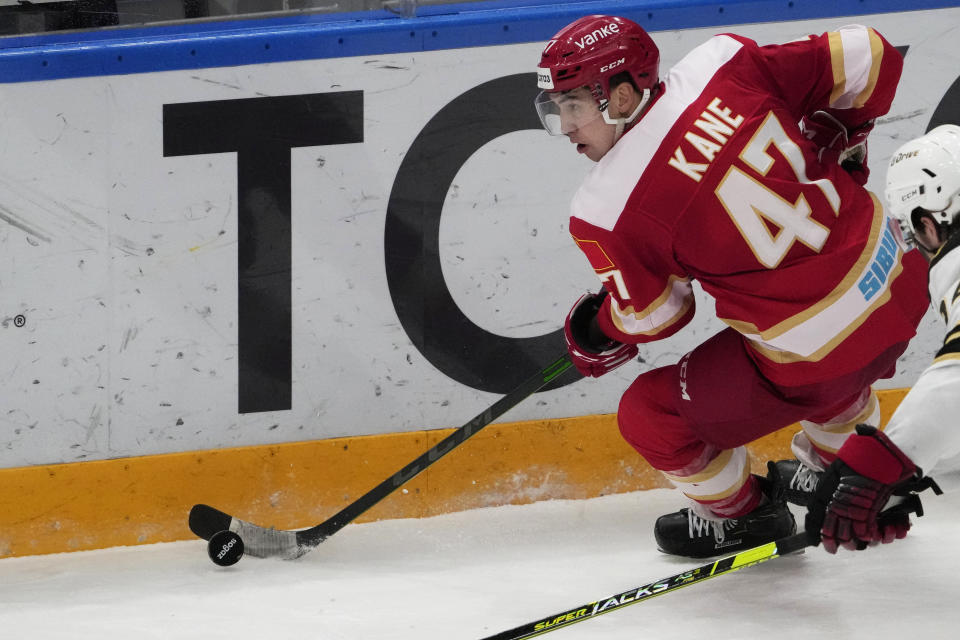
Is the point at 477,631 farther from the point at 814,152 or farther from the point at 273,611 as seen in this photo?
the point at 814,152

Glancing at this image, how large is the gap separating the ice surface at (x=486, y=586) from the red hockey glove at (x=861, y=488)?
402 mm

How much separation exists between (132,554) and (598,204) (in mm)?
1818

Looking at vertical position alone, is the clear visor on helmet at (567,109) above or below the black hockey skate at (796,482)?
above

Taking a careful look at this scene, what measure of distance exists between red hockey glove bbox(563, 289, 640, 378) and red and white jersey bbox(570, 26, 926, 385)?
0.23 metres

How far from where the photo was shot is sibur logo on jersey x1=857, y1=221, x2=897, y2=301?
90.6 inches

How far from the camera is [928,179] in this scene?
2109mm

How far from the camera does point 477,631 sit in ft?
8.29

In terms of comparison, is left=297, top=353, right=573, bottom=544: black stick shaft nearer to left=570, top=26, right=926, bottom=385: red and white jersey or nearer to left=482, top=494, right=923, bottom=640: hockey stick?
left=570, top=26, right=926, bottom=385: red and white jersey

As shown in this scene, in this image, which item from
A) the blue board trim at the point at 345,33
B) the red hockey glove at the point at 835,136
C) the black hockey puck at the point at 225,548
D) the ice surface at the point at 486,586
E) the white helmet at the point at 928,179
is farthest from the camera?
the blue board trim at the point at 345,33

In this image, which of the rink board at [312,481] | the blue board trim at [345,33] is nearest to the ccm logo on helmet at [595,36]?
the blue board trim at [345,33]

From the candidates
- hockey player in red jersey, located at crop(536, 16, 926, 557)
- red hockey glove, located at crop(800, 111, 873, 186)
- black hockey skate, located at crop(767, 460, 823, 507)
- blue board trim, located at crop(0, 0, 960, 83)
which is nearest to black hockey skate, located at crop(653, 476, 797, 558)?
black hockey skate, located at crop(767, 460, 823, 507)

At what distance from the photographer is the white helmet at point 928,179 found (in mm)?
2102

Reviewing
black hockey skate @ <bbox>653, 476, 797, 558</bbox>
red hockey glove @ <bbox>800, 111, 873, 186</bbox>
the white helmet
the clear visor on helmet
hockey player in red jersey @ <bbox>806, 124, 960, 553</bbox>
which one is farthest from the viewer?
black hockey skate @ <bbox>653, 476, 797, 558</bbox>

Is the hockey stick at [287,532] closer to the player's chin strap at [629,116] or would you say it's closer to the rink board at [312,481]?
the rink board at [312,481]
